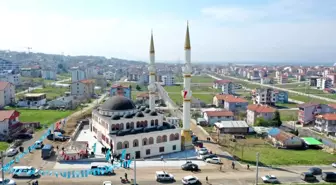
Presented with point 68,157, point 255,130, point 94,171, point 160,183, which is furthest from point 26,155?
point 255,130

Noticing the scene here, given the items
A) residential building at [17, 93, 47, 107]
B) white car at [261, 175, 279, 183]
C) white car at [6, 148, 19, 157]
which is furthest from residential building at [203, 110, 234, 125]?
residential building at [17, 93, 47, 107]

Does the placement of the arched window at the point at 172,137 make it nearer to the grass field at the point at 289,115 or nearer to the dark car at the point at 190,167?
the dark car at the point at 190,167

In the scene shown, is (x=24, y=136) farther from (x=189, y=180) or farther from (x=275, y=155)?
(x=275, y=155)

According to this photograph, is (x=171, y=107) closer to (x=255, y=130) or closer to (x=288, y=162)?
(x=255, y=130)

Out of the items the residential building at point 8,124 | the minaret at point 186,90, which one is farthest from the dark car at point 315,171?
the residential building at point 8,124

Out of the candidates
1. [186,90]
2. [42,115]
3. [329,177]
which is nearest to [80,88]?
[42,115]
